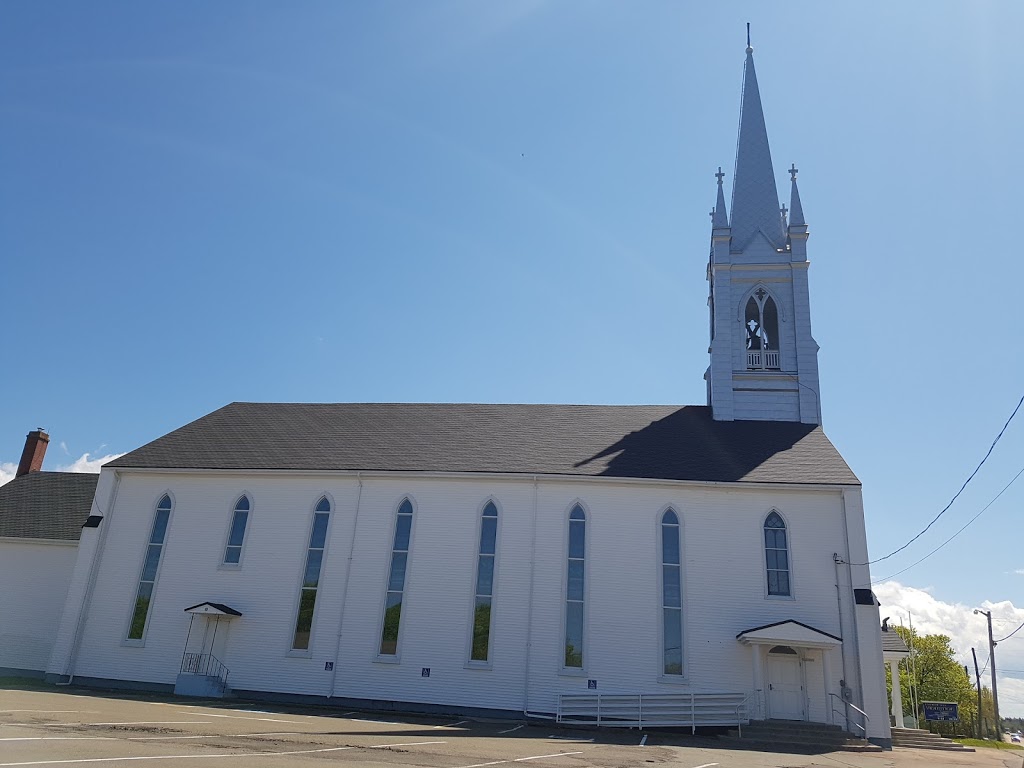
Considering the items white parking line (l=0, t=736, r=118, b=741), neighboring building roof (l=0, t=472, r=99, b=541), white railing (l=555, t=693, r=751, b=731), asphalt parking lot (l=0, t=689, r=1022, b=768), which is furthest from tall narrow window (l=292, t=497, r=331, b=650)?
white parking line (l=0, t=736, r=118, b=741)

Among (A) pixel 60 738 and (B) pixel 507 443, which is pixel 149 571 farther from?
(A) pixel 60 738

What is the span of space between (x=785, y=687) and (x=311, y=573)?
48.8 ft

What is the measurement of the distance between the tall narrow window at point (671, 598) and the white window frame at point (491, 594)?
509cm

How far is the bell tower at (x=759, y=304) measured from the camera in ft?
90.6

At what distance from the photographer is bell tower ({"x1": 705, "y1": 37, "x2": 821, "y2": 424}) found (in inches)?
1088

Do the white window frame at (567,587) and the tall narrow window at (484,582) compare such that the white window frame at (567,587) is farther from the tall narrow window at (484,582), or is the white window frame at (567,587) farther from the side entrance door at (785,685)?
the side entrance door at (785,685)

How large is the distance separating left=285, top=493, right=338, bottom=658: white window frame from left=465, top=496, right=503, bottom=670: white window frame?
4952 millimetres

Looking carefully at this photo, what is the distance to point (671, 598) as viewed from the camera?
72.6 ft

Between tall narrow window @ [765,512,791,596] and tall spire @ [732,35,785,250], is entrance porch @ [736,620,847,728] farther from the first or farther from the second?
tall spire @ [732,35,785,250]

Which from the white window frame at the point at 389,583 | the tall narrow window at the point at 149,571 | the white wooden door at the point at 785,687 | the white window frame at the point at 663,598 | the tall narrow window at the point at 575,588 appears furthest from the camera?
the tall narrow window at the point at 149,571

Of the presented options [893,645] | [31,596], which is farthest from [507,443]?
[31,596]

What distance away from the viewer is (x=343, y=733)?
1512 cm

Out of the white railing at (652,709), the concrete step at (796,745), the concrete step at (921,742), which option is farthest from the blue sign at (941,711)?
the white railing at (652,709)

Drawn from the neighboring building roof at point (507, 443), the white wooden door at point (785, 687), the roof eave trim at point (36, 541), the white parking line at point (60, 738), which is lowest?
the white parking line at point (60, 738)
